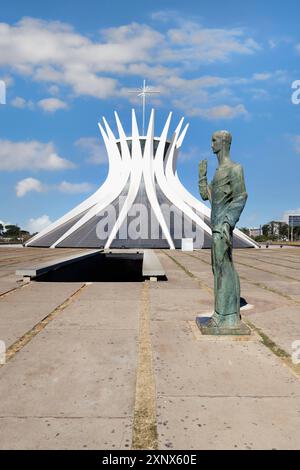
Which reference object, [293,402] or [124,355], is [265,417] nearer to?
[293,402]

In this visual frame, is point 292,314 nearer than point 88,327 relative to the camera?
No

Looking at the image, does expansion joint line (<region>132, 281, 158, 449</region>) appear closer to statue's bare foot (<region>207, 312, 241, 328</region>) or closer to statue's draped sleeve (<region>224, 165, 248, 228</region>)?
statue's bare foot (<region>207, 312, 241, 328</region>)

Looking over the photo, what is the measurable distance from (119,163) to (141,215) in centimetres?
865

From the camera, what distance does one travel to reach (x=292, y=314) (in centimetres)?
563

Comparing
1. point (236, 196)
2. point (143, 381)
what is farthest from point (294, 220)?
point (143, 381)

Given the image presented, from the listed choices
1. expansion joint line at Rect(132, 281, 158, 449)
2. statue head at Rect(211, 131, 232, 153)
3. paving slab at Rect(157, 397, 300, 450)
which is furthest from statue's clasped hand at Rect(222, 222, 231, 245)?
paving slab at Rect(157, 397, 300, 450)

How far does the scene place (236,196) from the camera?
445 centimetres

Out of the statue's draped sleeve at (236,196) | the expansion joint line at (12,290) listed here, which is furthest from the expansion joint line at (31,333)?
the statue's draped sleeve at (236,196)

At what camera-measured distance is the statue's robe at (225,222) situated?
4426mm

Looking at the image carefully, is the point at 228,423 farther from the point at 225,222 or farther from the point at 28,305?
the point at 28,305

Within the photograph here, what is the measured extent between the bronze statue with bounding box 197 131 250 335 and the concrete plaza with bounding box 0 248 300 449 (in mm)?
244

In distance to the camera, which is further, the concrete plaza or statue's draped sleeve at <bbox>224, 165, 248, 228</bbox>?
statue's draped sleeve at <bbox>224, 165, 248, 228</bbox>

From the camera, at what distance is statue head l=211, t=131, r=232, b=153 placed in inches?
182
